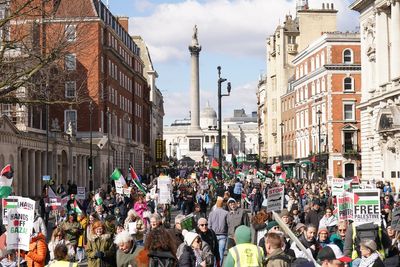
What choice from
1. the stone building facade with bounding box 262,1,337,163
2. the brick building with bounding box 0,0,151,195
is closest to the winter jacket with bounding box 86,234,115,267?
the brick building with bounding box 0,0,151,195

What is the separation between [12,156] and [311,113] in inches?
1624

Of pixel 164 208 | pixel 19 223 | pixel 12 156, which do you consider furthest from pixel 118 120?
pixel 19 223

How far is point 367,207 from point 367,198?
167 millimetres

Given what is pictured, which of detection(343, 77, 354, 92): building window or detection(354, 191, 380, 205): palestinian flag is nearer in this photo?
detection(354, 191, 380, 205): palestinian flag

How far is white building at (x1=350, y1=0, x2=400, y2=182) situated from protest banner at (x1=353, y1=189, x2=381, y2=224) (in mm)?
37293

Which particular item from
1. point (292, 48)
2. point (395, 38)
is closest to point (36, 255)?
point (395, 38)

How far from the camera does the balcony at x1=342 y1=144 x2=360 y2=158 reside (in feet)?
234

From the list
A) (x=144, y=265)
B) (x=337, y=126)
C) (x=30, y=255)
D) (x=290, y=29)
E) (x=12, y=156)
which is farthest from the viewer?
(x=290, y=29)

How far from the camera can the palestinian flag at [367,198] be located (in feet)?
46.9

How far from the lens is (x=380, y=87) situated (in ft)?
182

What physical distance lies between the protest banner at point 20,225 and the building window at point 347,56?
61.7 m

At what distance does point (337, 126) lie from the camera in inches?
2854

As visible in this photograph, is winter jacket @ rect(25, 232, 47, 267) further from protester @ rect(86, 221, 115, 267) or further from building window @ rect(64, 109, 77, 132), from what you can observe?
building window @ rect(64, 109, 77, 132)

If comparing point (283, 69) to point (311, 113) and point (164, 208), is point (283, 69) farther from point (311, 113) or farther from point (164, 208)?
point (164, 208)
